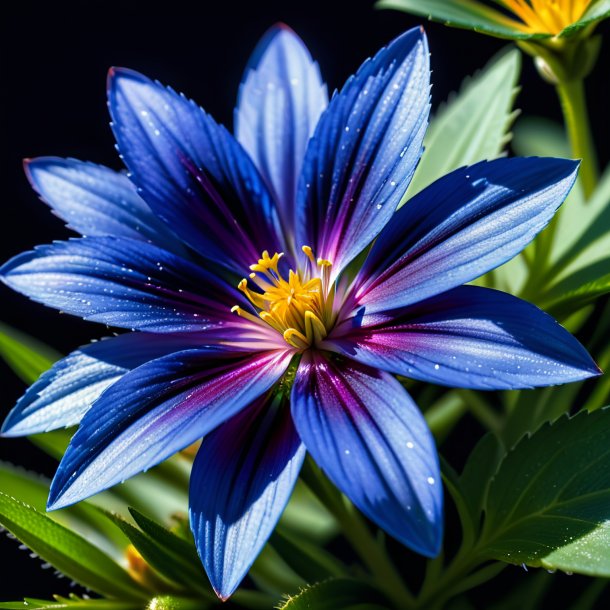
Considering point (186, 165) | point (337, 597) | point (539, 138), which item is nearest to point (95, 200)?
point (186, 165)

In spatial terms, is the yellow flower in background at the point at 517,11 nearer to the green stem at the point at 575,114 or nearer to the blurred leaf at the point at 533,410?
the green stem at the point at 575,114

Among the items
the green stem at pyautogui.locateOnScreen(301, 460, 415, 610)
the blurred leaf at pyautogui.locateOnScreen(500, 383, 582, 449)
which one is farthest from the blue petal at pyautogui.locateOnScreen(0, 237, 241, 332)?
the blurred leaf at pyautogui.locateOnScreen(500, 383, 582, 449)

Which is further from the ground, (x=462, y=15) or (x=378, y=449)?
(x=462, y=15)

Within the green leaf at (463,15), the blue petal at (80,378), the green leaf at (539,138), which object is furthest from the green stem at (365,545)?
the green leaf at (539,138)

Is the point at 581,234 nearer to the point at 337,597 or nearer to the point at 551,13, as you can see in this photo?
the point at 551,13

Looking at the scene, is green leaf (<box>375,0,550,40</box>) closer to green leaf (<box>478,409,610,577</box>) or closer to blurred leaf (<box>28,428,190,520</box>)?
green leaf (<box>478,409,610,577</box>)
